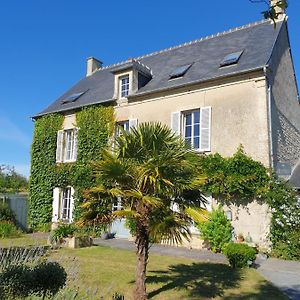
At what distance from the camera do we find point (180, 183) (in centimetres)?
625

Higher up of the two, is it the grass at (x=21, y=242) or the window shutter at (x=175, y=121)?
the window shutter at (x=175, y=121)

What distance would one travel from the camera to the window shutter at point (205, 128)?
13266mm

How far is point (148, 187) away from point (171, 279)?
283 cm

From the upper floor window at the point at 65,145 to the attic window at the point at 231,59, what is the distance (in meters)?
8.47

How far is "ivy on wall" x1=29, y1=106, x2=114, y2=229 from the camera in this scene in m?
16.4

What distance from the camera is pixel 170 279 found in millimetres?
7859

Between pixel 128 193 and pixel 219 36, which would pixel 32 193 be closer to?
pixel 219 36

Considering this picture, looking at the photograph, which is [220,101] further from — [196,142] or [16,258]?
[16,258]

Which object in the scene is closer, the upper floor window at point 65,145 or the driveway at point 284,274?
the driveway at point 284,274

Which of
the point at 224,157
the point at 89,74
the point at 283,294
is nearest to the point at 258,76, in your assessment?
the point at 224,157

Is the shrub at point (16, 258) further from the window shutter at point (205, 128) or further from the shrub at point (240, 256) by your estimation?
the window shutter at point (205, 128)

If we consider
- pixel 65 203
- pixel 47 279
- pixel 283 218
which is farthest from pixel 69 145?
pixel 47 279

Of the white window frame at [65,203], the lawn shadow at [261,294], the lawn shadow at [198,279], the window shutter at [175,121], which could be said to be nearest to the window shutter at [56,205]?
the white window frame at [65,203]

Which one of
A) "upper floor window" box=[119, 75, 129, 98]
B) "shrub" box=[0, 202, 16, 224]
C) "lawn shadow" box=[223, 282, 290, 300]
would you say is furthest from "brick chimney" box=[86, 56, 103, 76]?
"lawn shadow" box=[223, 282, 290, 300]
